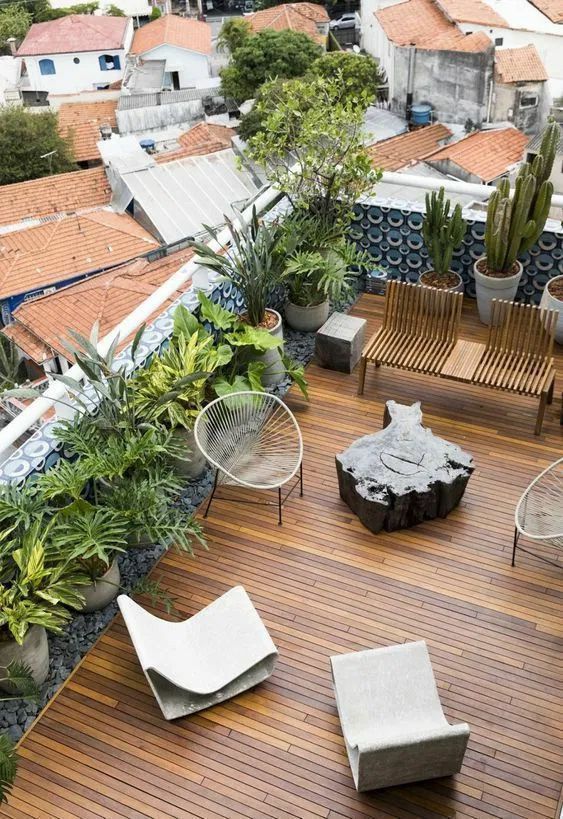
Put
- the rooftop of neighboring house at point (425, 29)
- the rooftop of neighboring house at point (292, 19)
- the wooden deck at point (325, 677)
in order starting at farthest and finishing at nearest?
the rooftop of neighboring house at point (292, 19) → the rooftop of neighboring house at point (425, 29) → the wooden deck at point (325, 677)

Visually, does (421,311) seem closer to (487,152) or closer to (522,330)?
(522,330)

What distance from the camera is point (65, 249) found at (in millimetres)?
A: 22234

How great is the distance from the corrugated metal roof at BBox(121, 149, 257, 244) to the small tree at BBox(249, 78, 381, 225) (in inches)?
642

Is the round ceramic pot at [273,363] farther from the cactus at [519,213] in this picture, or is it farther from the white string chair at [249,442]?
the cactus at [519,213]

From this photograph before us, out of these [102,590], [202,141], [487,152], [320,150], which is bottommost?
[202,141]

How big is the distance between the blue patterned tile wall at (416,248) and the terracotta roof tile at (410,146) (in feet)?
49.2

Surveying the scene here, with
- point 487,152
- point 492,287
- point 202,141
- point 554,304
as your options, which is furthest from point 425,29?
point 554,304

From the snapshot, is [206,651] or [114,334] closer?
[206,651]

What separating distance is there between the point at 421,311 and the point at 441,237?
86cm

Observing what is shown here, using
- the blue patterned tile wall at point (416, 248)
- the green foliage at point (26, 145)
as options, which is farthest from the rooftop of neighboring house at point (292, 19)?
the blue patterned tile wall at point (416, 248)

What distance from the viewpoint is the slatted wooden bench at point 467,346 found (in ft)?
17.9

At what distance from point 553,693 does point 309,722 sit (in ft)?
4.15

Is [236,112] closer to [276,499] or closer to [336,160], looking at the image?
[336,160]

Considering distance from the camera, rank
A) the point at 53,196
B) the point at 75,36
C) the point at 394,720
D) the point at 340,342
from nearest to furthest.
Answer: the point at 394,720 → the point at 340,342 → the point at 53,196 → the point at 75,36
